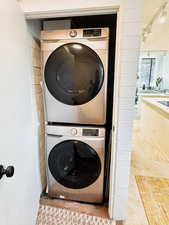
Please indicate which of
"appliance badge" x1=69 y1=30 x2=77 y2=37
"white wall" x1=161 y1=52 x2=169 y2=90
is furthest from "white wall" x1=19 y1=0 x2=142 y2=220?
"white wall" x1=161 y1=52 x2=169 y2=90

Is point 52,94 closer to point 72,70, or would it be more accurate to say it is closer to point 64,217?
point 72,70

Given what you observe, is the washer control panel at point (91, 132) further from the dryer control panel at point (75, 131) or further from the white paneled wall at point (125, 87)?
the white paneled wall at point (125, 87)

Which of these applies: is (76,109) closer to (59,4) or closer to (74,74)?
(74,74)

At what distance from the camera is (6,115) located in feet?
3.04

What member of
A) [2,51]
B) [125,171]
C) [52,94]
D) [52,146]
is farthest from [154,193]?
[2,51]

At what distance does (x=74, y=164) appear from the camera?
1614 millimetres

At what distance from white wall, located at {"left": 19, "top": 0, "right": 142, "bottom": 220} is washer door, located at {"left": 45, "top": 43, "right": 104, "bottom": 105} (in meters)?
0.21

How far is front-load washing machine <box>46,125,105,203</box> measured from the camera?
1.47 meters

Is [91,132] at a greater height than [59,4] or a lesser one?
lesser

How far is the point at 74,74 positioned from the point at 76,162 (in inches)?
35.1

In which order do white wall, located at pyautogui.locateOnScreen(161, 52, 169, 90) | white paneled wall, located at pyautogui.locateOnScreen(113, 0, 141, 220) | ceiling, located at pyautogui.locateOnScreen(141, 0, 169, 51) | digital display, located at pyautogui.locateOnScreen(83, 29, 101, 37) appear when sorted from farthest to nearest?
white wall, located at pyautogui.locateOnScreen(161, 52, 169, 90) → ceiling, located at pyautogui.locateOnScreen(141, 0, 169, 51) → digital display, located at pyautogui.locateOnScreen(83, 29, 101, 37) → white paneled wall, located at pyautogui.locateOnScreen(113, 0, 141, 220)

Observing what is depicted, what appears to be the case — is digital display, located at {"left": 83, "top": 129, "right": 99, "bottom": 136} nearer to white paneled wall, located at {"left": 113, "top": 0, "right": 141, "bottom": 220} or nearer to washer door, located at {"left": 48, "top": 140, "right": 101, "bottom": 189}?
washer door, located at {"left": 48, "top": 140, "right": 101, "bottom": 189}

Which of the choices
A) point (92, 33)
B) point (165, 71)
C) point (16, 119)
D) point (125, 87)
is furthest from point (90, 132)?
point (165, 71)

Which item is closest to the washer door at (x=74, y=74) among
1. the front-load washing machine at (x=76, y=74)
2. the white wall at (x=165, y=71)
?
the front-load washing machine at (x=76, y=74)
